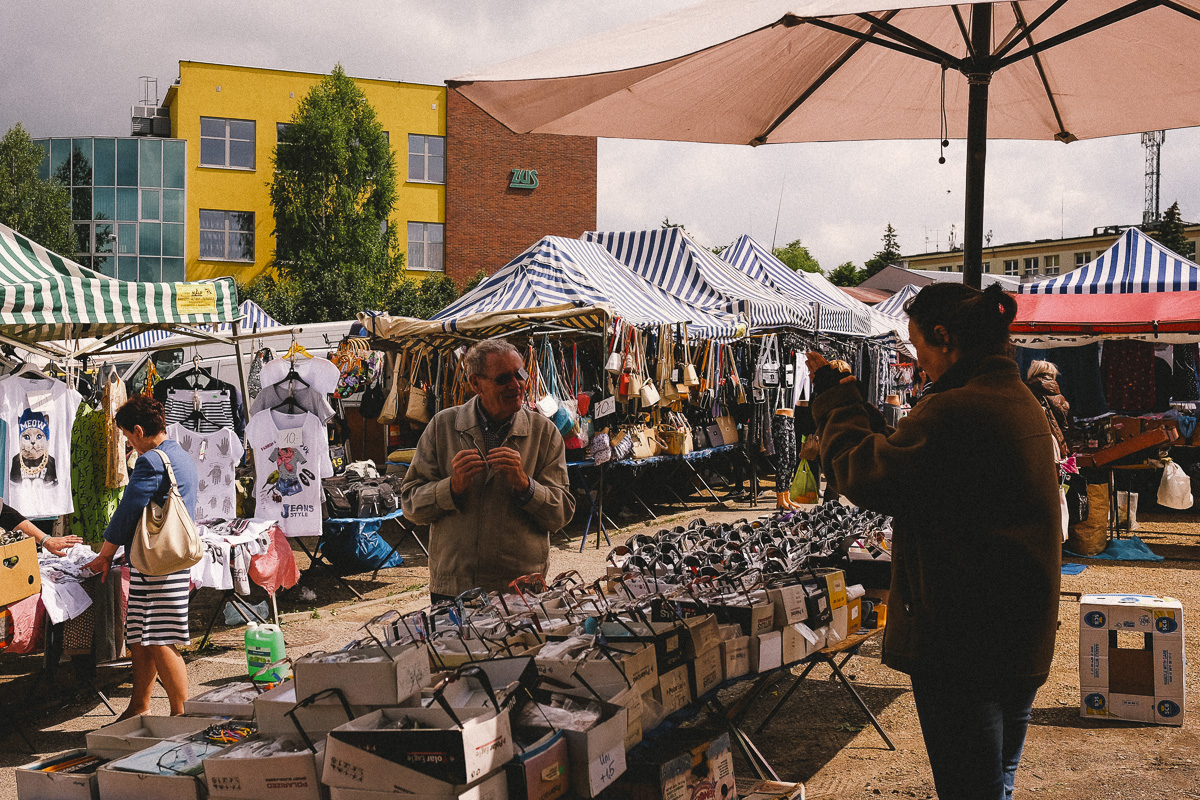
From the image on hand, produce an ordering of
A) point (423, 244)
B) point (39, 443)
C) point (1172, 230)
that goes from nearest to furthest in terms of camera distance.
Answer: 1. point (39, 443)
2. point (423, 244)
3. point (1172, 230)

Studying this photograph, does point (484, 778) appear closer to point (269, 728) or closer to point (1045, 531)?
point (269, 728)

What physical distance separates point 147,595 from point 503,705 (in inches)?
122

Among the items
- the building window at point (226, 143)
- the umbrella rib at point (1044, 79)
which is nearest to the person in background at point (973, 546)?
the umbrella rib at point (1044, 79)

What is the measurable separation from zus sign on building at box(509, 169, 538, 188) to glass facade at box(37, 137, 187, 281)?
1113 cm

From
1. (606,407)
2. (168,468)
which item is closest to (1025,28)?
(168,468)

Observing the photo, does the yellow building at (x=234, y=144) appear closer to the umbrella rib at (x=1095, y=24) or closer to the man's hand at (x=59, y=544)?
the man's hand at (x=59, y=544)

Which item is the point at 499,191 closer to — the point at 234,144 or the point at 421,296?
the point at 421,296

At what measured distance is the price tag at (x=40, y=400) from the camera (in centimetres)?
646

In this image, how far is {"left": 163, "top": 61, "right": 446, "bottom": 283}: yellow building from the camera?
101ft

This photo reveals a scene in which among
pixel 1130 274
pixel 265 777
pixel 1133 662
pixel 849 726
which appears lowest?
pixel 849 726

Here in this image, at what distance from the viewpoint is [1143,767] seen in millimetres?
4387

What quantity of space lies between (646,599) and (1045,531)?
1392 millimetres

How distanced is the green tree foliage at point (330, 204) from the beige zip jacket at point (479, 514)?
25.8m

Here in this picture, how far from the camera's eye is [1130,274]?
37.2 ft
